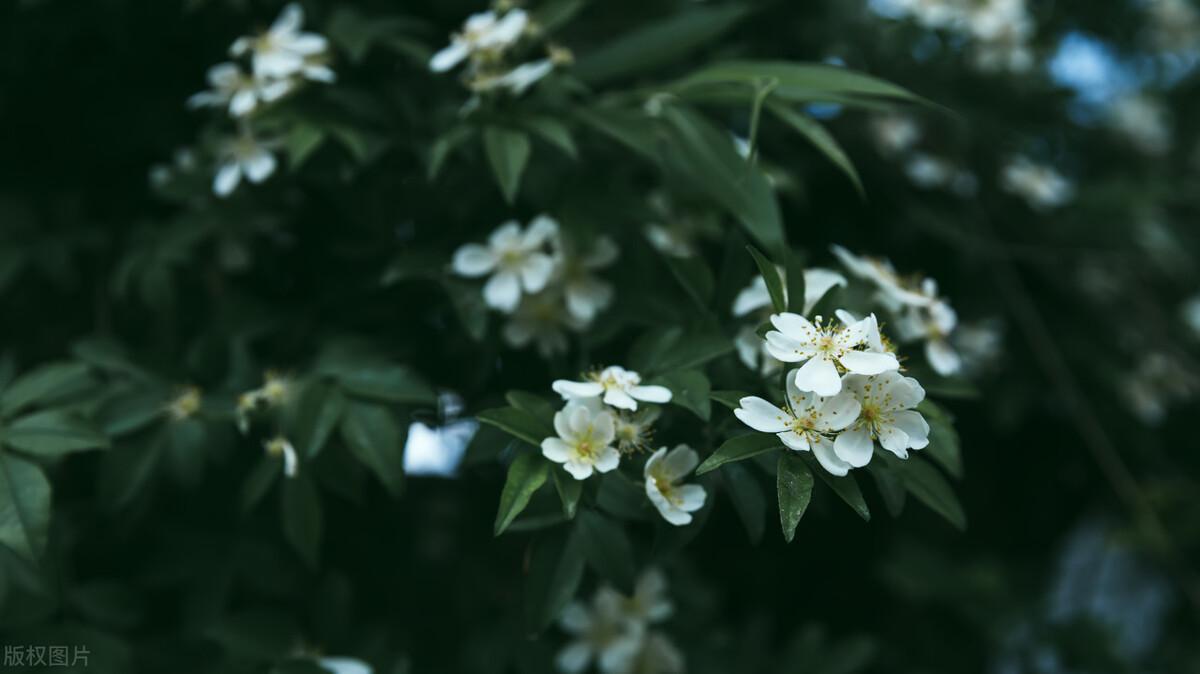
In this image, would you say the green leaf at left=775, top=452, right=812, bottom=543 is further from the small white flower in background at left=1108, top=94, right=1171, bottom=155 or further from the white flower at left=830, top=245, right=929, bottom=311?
the small white flower in background at left=1108, top=94, right=1171, bottom=155

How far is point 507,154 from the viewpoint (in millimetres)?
1170

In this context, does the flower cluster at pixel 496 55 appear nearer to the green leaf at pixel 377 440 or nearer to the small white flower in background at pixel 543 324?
the small white flower in background at pixel 543 324

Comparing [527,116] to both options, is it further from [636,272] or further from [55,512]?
[55,512]

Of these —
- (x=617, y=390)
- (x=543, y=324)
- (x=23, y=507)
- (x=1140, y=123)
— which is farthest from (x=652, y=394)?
(x=1140, y=123)

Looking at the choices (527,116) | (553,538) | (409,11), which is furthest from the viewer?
(409,11)

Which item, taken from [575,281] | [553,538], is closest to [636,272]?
[575,281]

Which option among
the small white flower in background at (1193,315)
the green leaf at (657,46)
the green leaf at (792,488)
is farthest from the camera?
the small white flower in background at (1193,315)

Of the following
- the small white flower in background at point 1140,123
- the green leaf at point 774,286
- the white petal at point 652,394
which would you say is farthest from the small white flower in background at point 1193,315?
the white petal at point 652,394

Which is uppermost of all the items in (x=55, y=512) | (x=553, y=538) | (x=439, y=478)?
(x=553, y=538)

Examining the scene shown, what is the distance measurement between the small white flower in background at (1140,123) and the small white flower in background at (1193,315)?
42cm

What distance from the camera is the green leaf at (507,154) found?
3.69 feet

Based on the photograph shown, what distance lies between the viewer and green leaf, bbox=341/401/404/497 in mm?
1105

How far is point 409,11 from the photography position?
5.29 ft

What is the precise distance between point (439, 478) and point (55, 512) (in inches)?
22.8
